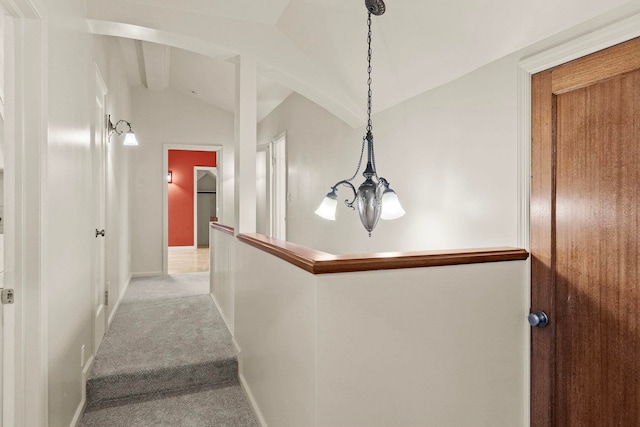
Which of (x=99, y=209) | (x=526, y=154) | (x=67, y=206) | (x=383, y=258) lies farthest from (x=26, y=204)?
(x=526, y=154)

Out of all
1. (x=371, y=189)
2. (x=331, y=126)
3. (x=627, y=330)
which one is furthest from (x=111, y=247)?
(x=627, y=330)

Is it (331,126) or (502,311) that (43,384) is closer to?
(502,311)

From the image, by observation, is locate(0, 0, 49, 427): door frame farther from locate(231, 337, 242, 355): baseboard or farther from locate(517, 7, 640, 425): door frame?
locate(517, 7, 640, 425): door frame

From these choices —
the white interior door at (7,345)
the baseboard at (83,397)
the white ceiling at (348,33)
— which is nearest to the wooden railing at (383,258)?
the white ceiling at (348,33)

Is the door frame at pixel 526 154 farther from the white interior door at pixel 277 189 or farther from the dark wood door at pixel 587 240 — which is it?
the white interior door at pixel 277 189

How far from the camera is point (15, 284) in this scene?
154cm

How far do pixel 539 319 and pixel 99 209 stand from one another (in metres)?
2.99

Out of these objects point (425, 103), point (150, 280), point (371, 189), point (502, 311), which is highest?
point (425, 103)

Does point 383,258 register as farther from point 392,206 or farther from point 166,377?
point 166,377

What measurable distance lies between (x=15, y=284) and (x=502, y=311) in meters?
1.89

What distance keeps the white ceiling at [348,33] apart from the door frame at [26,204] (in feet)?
3.37

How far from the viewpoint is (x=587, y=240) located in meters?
1.57

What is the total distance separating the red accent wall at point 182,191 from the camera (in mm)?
9484

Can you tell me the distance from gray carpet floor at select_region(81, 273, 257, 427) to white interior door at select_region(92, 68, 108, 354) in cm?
20
